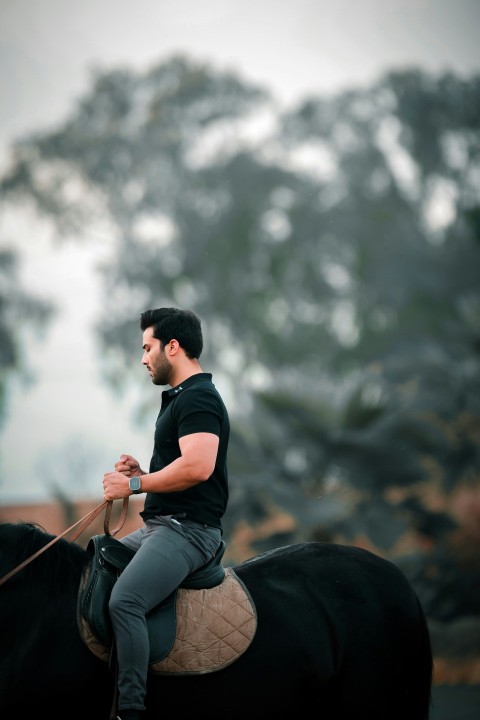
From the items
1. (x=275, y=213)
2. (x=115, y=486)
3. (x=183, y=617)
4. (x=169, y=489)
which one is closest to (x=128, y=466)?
(x=115, y=486)

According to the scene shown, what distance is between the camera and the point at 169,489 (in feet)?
11.3

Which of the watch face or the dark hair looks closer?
the watch face

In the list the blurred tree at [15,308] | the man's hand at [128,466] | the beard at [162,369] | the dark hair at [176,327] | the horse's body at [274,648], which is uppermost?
the blurred tree at [15,308]

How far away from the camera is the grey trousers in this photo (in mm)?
3303

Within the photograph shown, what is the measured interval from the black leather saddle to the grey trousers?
69 millimetres

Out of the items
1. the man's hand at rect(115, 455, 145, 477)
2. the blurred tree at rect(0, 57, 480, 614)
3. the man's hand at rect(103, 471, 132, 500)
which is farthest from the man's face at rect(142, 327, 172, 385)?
the blurred tree at rect(0, 57, 480, 614)

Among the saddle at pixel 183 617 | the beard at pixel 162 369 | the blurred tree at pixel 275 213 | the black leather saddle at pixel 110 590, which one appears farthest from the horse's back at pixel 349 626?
the blurred tree at pixel 275 213

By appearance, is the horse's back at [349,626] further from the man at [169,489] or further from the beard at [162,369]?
the beard at [162,369]

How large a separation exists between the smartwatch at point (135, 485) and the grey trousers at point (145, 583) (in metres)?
0.20

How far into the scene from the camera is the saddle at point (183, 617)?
11.2 feet

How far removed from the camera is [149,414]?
2230 centimetres

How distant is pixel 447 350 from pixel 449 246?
4.97 meters

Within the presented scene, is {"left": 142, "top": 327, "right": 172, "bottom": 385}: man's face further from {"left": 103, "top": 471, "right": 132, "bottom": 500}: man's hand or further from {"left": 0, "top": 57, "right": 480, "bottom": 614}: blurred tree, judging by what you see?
{"left": 0, "top": 57, "right": 480, "bottom": 614}: blurred tree

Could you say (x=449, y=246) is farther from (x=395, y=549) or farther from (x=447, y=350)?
(x=395, y=549)
